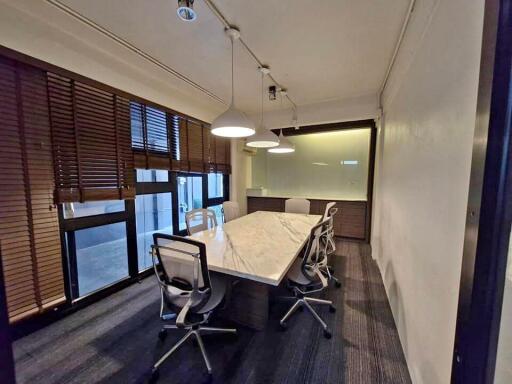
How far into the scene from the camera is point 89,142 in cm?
229

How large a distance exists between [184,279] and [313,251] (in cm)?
115

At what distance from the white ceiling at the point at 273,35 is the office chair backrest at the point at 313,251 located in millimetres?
1861

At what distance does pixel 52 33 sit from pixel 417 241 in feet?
11.9

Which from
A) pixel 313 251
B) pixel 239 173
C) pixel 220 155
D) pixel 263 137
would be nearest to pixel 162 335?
pixel 313 251

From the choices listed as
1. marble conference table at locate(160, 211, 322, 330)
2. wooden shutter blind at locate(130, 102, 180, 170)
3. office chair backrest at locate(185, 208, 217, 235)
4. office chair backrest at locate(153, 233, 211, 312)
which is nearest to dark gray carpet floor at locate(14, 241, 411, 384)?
marble conference table at locate(160, 211, 322, 330)

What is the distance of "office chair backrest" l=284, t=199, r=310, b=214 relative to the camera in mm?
4066

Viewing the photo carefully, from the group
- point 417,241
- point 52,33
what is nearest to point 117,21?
point 52,33

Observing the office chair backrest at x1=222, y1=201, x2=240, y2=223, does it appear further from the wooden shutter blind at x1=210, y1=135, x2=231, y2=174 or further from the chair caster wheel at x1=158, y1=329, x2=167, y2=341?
the chair caster wheel at x1=158, y1=329, x2=167, y2=341

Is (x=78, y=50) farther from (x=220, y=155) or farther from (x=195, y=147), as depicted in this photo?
(x=220, y=155)

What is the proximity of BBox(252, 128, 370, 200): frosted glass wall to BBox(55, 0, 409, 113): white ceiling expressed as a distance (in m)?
1.82

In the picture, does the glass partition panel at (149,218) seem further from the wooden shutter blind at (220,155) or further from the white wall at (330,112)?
the white wall at (330,112)

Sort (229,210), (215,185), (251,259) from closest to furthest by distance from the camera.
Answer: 1. (251,259)
2. (229,210)
3. (215,185)

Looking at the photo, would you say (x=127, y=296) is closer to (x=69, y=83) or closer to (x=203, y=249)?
(x=203, y=249)

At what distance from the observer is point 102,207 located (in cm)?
251
